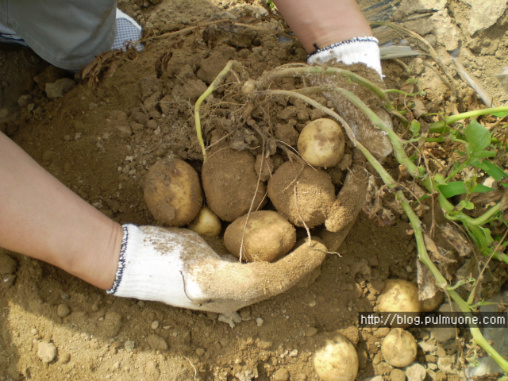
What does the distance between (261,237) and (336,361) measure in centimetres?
50

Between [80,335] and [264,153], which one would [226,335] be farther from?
[264,153]

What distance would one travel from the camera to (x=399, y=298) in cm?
147

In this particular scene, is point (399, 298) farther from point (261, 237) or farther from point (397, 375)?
point (261, 237)

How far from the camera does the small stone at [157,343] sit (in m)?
1.32

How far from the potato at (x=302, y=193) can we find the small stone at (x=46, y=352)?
873mm

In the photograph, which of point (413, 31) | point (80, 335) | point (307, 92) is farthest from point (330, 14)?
point (80, 335)

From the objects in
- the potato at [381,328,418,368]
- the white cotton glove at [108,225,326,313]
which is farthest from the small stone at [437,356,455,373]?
the white cotton glove at [108,225,326,313]

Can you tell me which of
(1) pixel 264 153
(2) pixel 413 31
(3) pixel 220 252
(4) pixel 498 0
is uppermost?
(4) pixel 498 0

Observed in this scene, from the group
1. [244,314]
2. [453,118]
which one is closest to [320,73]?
[453,118]

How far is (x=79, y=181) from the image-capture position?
59.4 inches

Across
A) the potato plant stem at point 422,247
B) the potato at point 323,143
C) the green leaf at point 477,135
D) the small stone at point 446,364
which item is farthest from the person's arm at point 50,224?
the small stone at point 446,364

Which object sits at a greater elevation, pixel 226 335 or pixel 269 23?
pixel 269 23

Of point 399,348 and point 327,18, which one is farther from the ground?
point 327,18

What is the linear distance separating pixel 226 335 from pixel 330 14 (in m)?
1.26
